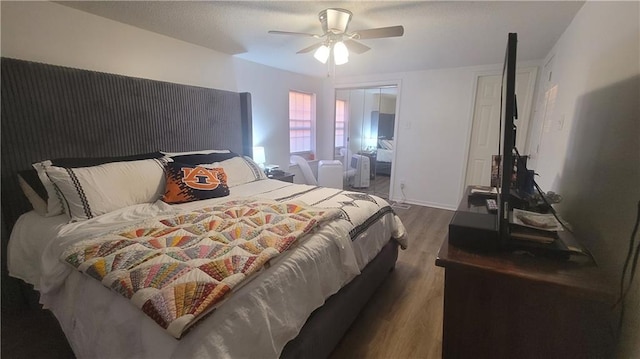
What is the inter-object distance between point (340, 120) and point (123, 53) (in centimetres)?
357

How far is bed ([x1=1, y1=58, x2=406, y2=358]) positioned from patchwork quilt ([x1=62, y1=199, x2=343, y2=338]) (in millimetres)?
40

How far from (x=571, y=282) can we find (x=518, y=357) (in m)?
0.35

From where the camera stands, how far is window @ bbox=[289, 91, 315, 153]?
14.9ft

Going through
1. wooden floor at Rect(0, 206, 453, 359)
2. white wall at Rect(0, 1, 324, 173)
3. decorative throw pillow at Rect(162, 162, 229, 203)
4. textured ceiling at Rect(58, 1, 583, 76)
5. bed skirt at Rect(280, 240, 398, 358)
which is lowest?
wooden floor at Rect(0, 206, 453, 359)

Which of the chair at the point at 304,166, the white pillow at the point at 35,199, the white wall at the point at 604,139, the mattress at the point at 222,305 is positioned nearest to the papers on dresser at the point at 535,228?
the white wall at the point at 604,139

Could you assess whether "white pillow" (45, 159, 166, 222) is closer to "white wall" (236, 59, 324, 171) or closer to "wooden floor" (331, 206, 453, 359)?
"wooden floor" (331, 206, 453, 359)

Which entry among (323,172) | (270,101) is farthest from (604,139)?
(323,172)

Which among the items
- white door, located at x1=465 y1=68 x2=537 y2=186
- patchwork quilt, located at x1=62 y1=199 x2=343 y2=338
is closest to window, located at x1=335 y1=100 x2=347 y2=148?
white door, located at x1=465 y1=68 x2=537 y2=186

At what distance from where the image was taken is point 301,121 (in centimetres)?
475

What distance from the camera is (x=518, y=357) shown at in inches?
37.1

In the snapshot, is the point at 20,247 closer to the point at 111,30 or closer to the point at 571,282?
the point at 111,30

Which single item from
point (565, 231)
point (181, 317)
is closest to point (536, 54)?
point (565, 231)

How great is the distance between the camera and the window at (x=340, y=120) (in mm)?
5117

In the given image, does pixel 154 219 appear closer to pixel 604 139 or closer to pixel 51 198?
pixel 51 198
